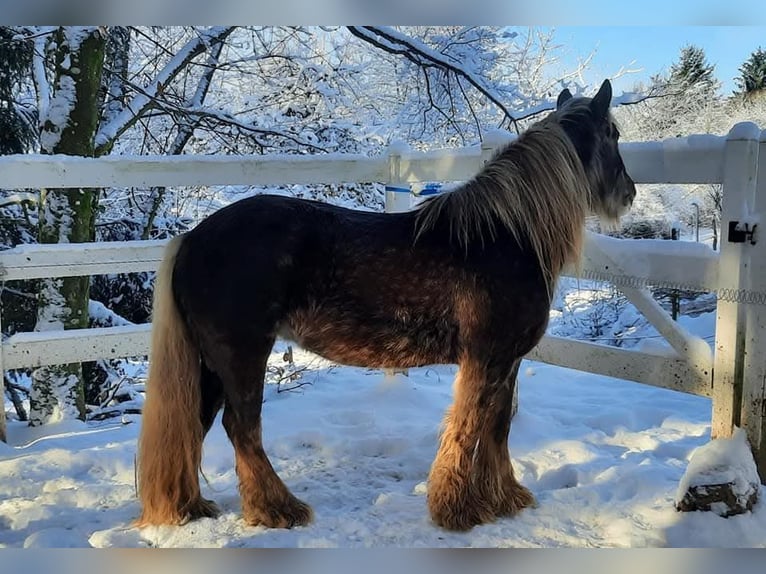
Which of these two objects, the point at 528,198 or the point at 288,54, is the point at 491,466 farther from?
the point at 288,54

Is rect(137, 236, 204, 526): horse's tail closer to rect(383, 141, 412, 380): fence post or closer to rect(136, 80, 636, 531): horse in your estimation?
rect(136, 80, 636, 531): horse

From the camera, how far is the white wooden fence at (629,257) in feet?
8.27

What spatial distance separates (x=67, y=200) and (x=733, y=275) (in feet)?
17.0

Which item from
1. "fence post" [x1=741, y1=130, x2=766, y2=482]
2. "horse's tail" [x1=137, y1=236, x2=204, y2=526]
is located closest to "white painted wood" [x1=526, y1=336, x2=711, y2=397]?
"fence post" [x1=741, y1=130, x2=766, y2=482]

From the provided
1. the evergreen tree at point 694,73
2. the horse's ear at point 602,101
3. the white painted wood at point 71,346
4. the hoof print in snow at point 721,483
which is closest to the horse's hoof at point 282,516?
the hoof print in snow at point 721,483

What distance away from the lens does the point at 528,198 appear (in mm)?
2449

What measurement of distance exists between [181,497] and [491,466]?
1.26 meters

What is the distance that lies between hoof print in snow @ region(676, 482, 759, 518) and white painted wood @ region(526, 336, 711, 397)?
0.55 metres

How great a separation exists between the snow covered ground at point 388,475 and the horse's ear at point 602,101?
1.64 meters

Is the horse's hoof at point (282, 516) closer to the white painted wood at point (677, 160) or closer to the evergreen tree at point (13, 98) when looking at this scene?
the white painted wood at point (677, 160)

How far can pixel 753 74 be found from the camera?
25.0 ft

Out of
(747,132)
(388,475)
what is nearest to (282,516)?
(388,475)

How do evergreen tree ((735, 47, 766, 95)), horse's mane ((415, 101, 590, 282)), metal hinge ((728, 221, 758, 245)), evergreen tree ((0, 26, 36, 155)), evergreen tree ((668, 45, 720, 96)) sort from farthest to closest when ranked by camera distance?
evergreen tree ((668, 45, 720, 96)) → evergreen tree ((735, 47, 766, 95)) → evergreen tree ((0, 26, 36, 155)) → metal hinge ((728, 221, 758, 245)) → horse's mane ((415, 101, 590, 282))

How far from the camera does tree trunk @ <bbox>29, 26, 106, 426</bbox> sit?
497cm
